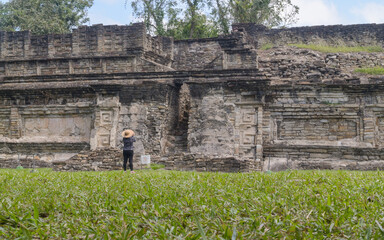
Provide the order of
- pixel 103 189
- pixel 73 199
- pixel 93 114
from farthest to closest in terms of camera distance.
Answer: pixel 93 114 < pixel 103 189 < pixel 73 199

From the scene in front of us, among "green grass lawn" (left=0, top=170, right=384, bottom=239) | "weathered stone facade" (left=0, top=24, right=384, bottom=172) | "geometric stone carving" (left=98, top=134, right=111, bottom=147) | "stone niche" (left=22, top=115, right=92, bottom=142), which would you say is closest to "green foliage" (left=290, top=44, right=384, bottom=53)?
"weathered stone facade" (left=0, top=24, right=384, bottom=172)

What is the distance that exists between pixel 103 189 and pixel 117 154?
20.8 ft

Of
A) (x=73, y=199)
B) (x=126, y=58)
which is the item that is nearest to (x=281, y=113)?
(x=126, y=58)

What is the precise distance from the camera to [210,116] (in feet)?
43.6

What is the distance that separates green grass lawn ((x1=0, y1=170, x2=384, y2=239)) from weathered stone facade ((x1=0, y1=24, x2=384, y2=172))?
558 centimetres

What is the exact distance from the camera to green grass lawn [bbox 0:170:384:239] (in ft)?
11.8

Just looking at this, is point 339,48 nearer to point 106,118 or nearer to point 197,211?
point 106,118

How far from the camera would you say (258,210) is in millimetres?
4344

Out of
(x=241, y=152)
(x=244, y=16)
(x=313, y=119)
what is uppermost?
(x=244, y=16)

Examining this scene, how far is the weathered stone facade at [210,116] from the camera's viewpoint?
12.8 meters

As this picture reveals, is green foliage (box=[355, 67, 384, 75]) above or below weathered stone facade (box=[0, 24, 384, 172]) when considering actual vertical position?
above

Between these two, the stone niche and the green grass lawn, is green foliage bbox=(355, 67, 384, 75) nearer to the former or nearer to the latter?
the stone niche

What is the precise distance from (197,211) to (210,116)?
29.6 feet

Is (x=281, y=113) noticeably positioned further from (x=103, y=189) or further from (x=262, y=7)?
(x=262, y=7)
